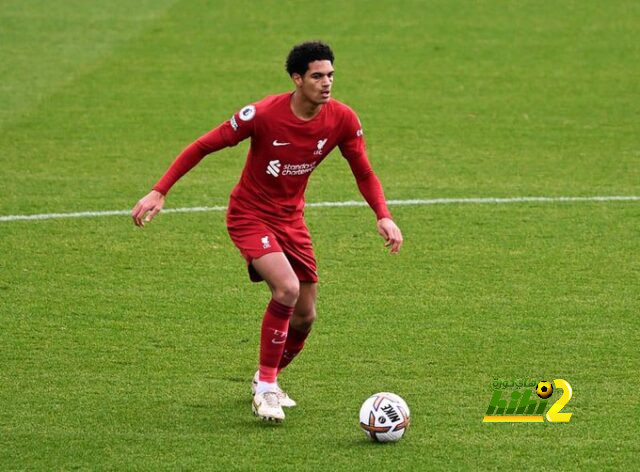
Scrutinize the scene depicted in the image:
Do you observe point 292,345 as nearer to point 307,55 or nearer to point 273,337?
point 273,337

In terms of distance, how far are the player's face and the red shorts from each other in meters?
0.84

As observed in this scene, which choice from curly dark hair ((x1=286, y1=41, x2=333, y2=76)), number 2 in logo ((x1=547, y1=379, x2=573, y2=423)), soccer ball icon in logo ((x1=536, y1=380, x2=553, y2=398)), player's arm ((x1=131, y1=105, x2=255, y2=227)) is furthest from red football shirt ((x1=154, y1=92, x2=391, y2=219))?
number 2 in logo ((x1=547, y1=379, x2=573, y2=423))

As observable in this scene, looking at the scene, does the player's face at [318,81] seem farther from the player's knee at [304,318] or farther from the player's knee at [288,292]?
the player's knee at [304,318]

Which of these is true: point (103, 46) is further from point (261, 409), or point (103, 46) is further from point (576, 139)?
point (261, 409)

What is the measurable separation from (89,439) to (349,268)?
4203 millimetres

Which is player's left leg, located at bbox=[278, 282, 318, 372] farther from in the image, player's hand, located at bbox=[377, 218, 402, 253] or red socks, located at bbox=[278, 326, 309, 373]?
player's hand, located at bbox=[377, 218, 402, 253]

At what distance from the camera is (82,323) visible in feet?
33.1

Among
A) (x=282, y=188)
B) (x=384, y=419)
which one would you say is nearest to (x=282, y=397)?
(x=384, y=419)

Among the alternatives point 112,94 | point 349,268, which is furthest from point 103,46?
point 349,268

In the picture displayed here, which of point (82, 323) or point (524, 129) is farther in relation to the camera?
point (524, 129)

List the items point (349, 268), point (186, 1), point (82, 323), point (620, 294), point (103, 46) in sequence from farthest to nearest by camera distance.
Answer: point (186, 1) < point (103, 46) < point (349, 268) < point (620, 294) < point (82, 323)

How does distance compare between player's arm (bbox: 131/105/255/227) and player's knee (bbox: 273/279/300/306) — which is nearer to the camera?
player's knee (bbox: 273/279/300/306)

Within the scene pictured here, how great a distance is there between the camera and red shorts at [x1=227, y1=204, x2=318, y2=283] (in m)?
8.35

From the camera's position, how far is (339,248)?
12164 mm
